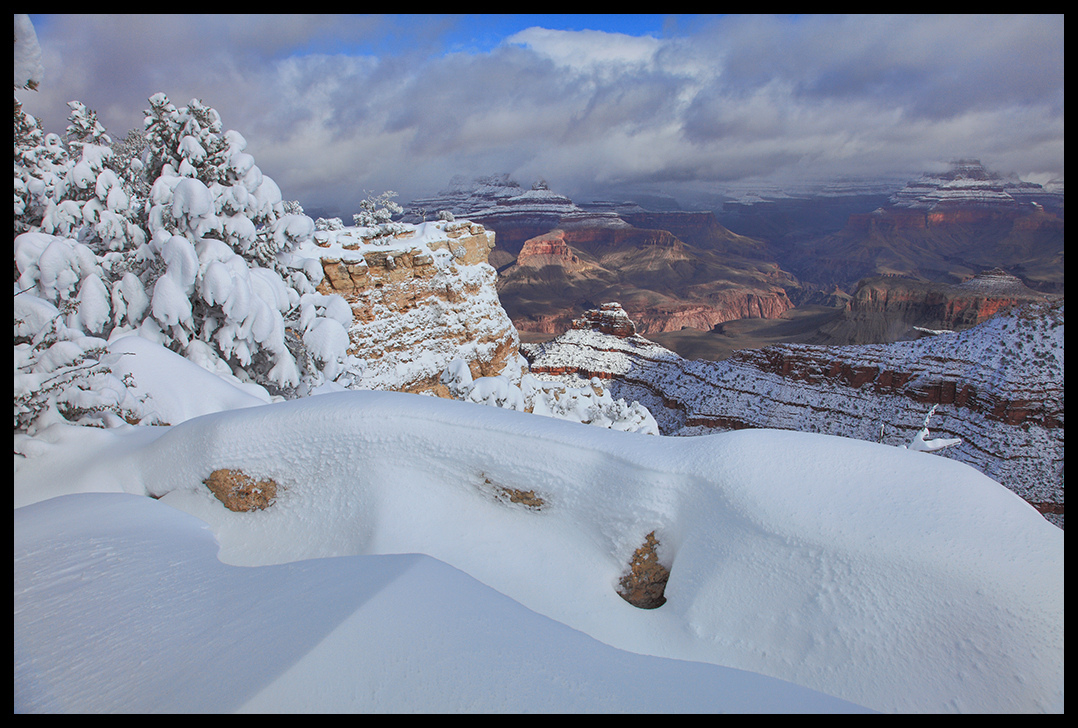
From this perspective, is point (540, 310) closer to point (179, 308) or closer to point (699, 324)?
point (699, 324)

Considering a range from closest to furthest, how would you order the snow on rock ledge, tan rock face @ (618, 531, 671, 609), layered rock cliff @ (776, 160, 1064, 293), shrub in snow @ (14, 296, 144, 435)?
tan rock face @ (618, 531, 671, 609) < shrub in snow @ (14, 296, 144, 435) < the snow on rock ledge < layered rock cliff @ (776, 160, 1064, 293)

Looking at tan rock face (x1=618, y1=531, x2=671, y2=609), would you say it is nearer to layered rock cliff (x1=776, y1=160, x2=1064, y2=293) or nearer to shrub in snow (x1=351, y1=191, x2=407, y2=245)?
shrub in snow (x1=351, y1=191, x2=407, y2=245)

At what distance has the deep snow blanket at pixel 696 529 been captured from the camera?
115 inches

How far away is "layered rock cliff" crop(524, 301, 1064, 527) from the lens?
985 inches

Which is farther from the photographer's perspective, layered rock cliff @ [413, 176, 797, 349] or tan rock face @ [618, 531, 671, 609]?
layered rock cliff @ [413, 176, 797, 349]

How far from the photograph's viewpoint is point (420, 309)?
24.9 metres

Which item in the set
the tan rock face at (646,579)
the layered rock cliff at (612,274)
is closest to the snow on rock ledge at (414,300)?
the tan rock face at (646,579)

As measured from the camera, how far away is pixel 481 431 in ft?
14.3

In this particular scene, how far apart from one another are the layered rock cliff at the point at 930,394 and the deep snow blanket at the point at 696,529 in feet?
73.9

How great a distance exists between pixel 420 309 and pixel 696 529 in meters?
22.8

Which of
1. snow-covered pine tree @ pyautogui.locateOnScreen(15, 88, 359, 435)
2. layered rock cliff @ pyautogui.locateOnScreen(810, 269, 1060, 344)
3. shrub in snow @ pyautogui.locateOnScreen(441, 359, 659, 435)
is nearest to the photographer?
snow-covered pine tree @ pyautogui.locateOnScreen(15, 88, 359, 435)

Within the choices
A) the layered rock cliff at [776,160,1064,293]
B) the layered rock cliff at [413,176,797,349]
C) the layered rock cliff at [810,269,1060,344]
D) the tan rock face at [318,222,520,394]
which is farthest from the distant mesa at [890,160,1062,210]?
the tan rock face at [318,222,520,394]

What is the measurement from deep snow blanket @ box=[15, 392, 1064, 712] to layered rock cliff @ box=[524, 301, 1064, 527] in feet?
73.9

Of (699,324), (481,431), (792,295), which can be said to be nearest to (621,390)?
(481,431)
